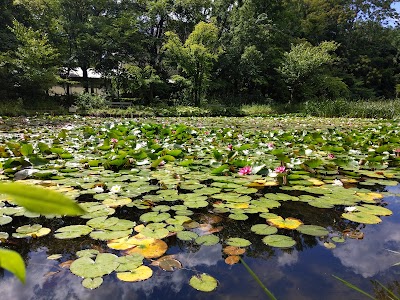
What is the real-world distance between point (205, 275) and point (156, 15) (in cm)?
2105

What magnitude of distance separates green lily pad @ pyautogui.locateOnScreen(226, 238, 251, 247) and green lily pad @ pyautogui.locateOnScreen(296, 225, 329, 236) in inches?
11.2

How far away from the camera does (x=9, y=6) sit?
52.4 ft

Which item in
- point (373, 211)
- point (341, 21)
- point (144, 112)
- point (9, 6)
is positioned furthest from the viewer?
point (341, 21)

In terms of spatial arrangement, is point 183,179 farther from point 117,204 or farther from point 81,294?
point 81,294

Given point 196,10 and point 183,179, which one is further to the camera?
point 196,10

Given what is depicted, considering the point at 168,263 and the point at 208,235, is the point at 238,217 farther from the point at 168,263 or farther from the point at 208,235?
the point at 168,263

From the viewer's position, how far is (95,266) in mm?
1009

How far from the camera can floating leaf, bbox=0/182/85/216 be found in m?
0.28

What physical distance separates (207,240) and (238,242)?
0.13 meters

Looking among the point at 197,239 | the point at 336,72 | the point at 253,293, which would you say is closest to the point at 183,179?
the point at 197,239

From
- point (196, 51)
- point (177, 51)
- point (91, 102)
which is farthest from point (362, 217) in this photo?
point (177, 51)

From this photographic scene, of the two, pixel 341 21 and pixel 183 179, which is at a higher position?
pixel 341 21

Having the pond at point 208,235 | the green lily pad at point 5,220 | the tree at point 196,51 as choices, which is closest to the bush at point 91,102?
the tree at point 196,51

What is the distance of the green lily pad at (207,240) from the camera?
1201 mm
